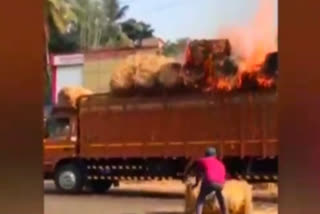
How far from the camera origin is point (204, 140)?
8328mm

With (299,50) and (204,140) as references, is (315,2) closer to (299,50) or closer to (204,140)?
(299,50)

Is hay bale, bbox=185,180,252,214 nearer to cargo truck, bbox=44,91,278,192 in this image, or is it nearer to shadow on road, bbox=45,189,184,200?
cargo truck, bbox=44,91,278,192

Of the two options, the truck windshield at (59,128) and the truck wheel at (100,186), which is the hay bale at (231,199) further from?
the truck windshield at (59,128)

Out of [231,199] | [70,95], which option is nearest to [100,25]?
[70,95]

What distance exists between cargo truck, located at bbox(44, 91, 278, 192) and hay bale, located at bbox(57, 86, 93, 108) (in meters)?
0.07

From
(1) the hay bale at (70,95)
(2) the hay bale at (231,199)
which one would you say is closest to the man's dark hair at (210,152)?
(2) the hay bale at (231,199)

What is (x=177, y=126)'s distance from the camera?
8617 millimetres

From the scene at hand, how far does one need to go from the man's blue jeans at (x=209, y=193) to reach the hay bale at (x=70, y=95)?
283cm

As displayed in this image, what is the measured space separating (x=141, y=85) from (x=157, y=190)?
118 centimetres

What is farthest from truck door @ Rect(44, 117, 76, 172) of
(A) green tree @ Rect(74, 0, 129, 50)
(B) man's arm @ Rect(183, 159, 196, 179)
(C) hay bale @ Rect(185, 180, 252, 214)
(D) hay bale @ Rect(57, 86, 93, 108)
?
(C) hay bale @ Rect(185, 180, 252, 214)

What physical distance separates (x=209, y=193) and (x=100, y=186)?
9.76ft

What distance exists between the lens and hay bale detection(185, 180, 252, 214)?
21.0 ft

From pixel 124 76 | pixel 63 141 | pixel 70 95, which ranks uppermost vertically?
pixel 124 76

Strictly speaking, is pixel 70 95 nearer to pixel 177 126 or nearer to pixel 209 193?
pixel 177 126
